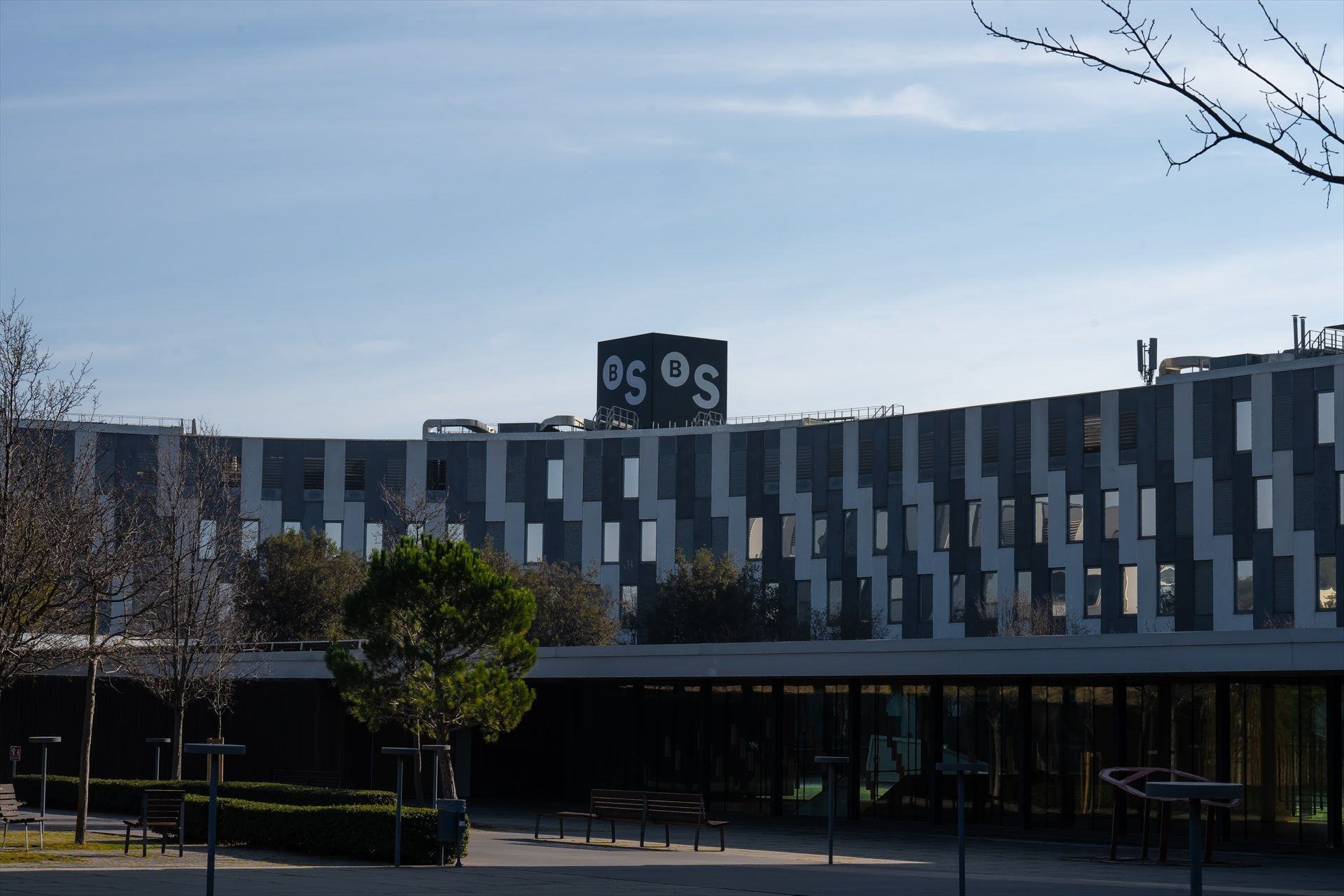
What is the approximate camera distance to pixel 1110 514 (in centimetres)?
5828

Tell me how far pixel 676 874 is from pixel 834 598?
136 ft

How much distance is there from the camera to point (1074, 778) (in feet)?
115

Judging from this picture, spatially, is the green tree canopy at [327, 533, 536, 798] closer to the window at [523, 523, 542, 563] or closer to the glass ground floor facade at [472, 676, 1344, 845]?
the glass ground floor facade at [472, 676, 1344, 845]

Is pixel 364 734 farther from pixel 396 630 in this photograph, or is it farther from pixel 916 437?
pixel 916 437

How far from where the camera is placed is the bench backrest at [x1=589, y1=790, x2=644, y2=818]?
1179 inches

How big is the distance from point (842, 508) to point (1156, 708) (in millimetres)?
30708

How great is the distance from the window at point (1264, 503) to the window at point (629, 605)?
24.4 m

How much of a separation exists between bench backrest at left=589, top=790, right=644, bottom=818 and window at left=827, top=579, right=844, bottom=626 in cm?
3280

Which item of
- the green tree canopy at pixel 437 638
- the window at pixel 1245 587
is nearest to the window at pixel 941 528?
the window at pixel 1245 587

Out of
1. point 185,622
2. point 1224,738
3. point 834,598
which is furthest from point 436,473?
point 1224,738

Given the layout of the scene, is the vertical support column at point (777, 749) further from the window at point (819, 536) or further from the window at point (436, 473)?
the window at point (436, 473)

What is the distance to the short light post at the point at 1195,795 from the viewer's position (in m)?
10.0

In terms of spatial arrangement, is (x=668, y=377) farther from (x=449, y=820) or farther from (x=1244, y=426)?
(x=449, y=820)

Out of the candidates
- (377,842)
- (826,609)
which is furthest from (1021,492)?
(377,842)
